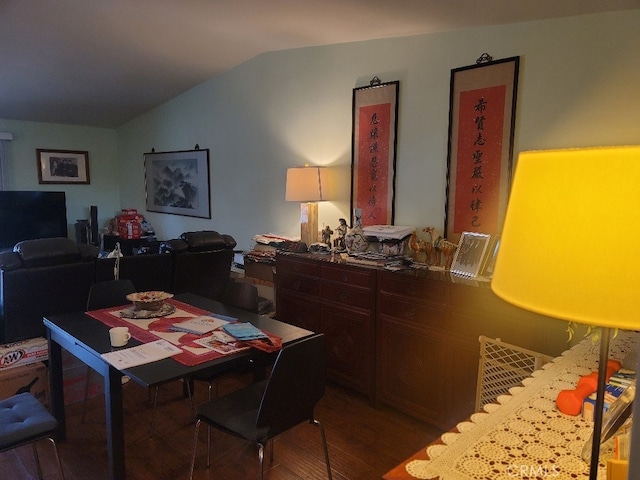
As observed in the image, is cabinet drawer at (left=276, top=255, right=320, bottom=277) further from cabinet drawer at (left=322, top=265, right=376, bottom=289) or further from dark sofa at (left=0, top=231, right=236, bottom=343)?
dark sofa at (left=0, top=231, right=236, bottom=343)

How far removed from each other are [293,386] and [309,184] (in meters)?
2.06

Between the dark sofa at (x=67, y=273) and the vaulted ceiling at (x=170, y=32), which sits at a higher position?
the vaulted ceiling at (x=170, y=32)

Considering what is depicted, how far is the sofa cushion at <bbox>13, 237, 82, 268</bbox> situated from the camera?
2.85 meters

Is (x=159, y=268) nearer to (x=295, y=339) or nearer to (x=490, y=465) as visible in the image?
(x=295, y=339)

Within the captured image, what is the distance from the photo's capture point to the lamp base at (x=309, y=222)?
3.73 m

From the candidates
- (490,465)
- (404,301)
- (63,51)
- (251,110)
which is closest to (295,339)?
(404,301)

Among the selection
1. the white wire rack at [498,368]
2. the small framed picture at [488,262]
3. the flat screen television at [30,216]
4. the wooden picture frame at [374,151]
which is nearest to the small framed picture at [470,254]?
the small framed picture at [488,262]

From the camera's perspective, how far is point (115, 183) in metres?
6.98

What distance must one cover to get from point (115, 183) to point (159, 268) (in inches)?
161

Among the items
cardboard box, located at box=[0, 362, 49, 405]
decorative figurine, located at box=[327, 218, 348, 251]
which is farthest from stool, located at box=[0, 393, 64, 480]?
decorative figurine, located at box=[327, 218, 348, 251]

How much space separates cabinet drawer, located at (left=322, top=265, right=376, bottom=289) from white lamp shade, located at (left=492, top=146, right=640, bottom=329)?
216 centimetres

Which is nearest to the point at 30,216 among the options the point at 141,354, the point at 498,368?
the point at 141,354

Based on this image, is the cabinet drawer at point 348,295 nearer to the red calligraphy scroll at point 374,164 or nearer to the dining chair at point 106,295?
the red calligraphy scroll at point 374,164

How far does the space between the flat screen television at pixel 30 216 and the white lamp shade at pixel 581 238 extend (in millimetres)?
6634
